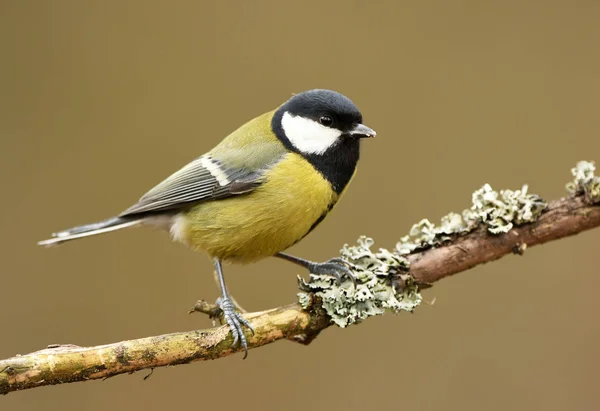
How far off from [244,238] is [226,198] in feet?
0.37

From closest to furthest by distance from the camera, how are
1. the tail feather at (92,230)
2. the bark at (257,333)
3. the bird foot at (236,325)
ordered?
the bark at (257,333) → the bird foot at (236,325) → the tail feather at (92,230)

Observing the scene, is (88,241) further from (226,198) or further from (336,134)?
(336,134)

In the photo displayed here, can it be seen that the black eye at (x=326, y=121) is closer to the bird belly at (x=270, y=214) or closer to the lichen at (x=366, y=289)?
the bird belly at (x=270, y=214)

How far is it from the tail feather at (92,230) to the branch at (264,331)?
38cm

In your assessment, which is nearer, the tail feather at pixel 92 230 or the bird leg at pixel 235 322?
the bird leg at pixel 235 322

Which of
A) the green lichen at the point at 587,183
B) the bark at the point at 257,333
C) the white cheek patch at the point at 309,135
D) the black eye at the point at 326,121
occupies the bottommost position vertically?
the bark at the point at 257,333

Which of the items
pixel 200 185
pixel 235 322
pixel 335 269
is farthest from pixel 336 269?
pixel 200 185

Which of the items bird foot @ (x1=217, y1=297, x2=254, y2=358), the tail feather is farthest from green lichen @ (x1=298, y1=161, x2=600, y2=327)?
the tail feather

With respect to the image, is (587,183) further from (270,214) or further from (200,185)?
(200,185)

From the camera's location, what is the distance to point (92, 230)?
1.60 metres

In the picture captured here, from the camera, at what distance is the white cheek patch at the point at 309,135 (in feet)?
4.74

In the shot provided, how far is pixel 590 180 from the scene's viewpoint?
133cm

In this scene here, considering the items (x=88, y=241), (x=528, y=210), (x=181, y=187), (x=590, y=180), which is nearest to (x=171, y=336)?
(x=181, y=187)

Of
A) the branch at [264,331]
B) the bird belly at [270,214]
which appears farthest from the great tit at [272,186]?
the branch at [264,331]
